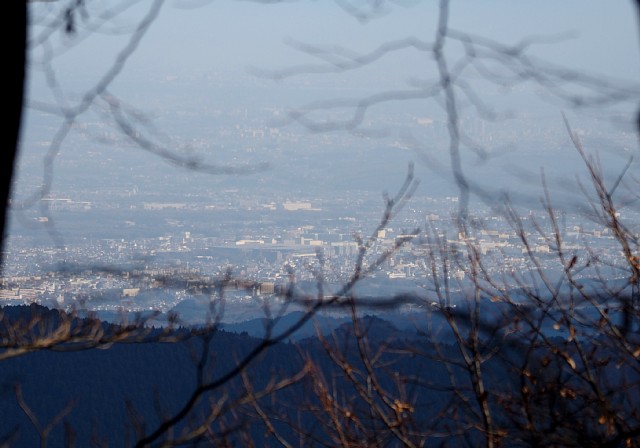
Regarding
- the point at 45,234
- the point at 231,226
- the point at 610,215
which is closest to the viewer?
the point at 45,234

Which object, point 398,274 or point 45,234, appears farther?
point 398,274

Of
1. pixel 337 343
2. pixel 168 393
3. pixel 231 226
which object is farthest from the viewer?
pixel 231 226

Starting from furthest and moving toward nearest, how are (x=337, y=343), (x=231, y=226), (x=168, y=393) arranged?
(x=231, y=226) → (x=168, y=393) → (x=337, y=343)

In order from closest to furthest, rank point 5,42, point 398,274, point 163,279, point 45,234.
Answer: point 5,42, point 45,234, point 163,279, point 398,274

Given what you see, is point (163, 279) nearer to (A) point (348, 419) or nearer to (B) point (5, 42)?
(A) point (348, 419)

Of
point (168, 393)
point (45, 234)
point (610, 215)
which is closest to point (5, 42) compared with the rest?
point (45, 234)

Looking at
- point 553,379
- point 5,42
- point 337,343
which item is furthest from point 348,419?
point 5,42

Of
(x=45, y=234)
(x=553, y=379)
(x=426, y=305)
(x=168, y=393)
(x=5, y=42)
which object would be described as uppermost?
(x=5, y=42)

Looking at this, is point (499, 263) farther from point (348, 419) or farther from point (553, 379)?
point (348, 419)

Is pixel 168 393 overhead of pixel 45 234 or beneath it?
beneath
